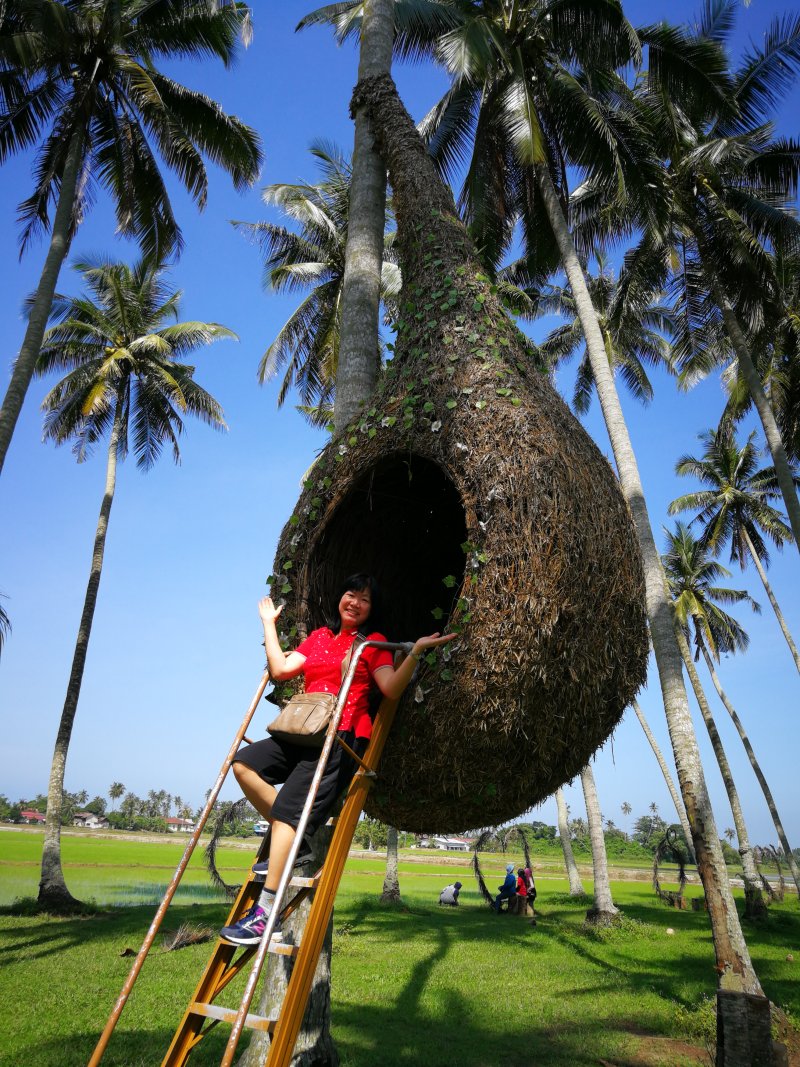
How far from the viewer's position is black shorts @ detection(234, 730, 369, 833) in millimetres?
3209

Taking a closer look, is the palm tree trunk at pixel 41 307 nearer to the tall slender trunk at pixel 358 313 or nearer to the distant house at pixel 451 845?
the tall slender trunk at pixel 358 313

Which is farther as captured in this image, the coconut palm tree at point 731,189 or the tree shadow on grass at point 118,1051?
the coconut palm tree at point 731,189

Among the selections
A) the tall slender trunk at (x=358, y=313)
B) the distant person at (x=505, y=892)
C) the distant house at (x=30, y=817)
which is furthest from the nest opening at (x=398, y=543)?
the distant house at (x=30, y=817)

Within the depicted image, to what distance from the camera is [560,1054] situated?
902 centimetres

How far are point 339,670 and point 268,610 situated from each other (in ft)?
1.79

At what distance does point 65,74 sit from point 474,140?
7628 mm

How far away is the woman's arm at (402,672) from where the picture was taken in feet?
11.1

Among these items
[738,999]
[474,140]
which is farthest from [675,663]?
[474,140]

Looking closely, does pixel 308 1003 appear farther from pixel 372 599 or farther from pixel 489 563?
pixel 489 563

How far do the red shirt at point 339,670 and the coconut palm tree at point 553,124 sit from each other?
8.06 meters

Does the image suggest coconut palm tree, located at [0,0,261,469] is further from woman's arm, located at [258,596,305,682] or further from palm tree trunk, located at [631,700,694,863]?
palm tree trunk, located at [631,700,694,863]

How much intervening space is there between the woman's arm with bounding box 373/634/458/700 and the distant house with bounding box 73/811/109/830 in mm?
103703

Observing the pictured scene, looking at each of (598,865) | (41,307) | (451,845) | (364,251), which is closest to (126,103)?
(41,307)

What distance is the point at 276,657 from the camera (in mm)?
3678
